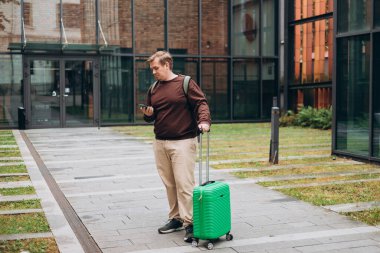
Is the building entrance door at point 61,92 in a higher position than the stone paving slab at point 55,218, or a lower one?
higher

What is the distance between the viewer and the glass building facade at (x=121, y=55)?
2194 cm

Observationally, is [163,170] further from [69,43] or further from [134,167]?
[69,43]

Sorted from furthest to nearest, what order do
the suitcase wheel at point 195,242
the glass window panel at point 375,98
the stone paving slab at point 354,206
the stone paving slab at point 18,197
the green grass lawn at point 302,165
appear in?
the glass window panel at point 375,98 → the green grass lawn at point 302,165 → the stone paving slab at point 18,197 → the stone paving slab at point 354,206 → the suitcase wheel at point 195,242

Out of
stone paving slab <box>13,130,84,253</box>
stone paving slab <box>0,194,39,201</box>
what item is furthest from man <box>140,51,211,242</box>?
stone paving slab <box>0,194,39,201</box>

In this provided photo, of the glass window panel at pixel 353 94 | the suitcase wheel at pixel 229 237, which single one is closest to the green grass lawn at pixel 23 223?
the suitcase wheel at pixel 229 237

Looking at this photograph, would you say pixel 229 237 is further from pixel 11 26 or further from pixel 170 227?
pixel 11 26

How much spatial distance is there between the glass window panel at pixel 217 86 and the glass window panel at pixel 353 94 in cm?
1202

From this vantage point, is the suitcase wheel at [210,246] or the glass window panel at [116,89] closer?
the suitcase wheel at [210,246]

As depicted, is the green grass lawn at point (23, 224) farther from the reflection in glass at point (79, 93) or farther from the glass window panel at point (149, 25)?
the glass window panel at point (149, 25)

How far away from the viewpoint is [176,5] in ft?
79.0

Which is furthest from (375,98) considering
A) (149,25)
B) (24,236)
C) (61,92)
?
(61,92)

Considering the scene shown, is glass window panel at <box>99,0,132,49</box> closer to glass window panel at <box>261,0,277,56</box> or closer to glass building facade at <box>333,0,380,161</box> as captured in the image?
glass window panel at <box>261,0,277,56</box>

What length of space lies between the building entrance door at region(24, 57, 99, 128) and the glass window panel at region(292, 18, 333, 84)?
8.61 meters

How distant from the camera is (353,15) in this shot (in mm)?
12195
